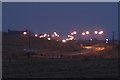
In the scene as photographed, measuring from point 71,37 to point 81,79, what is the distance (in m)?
19.4

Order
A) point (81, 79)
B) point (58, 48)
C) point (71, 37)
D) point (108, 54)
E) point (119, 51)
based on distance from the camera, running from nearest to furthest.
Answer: point (81, 79) → point (119, 51) → point (108, 54) → point (71, 37) → point (58, 48)

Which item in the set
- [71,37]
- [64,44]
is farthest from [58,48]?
[71,37]

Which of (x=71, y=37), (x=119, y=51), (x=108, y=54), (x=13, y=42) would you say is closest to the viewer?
(x=119, y=51)

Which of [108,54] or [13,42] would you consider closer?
[108,54]

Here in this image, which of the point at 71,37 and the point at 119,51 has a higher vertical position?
the point at 71,37

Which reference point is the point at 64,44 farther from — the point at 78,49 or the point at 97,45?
the point at 97,45

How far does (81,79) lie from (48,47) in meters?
24.8

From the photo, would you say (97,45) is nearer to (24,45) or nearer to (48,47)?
(48,47)

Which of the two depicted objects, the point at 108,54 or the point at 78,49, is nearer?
the point at 108,54

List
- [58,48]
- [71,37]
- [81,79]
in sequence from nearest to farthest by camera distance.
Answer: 1. [81,79]
2. [71,37]
3. [58,48]

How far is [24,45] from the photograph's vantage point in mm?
33062

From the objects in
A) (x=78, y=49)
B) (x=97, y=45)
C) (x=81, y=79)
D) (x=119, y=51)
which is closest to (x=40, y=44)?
(x=78, y=49)

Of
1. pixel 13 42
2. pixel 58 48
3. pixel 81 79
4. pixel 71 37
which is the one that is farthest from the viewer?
pixel 13 42

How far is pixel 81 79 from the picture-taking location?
29.5 ft
